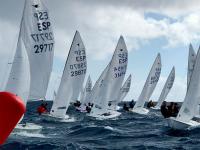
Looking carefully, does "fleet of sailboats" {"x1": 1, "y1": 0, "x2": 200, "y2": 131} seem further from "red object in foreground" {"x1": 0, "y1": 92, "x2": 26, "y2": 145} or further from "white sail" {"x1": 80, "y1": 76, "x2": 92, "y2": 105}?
"white sail" {"x1": 80, "y1": 76, "x2": 92, "y2": 105}

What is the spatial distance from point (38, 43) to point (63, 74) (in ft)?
32.2

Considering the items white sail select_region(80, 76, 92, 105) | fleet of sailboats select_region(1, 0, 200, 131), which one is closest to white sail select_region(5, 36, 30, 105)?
fleet of sailboats select_region(1, 0, 200, 131)

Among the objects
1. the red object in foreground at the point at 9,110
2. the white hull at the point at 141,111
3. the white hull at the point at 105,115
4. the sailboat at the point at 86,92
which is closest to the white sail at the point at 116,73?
the white hull at the point at 105,115

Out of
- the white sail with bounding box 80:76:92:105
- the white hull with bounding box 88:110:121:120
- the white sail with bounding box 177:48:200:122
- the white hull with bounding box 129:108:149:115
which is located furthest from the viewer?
the white sail with bounding box 80:76:92:105

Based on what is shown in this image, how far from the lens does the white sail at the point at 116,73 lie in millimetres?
30969

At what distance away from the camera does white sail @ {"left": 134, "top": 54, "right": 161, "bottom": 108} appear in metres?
40.6

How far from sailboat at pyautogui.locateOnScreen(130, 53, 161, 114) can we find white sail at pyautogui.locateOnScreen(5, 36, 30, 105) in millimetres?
25824

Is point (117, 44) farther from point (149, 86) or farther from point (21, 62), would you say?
point (21, 62)

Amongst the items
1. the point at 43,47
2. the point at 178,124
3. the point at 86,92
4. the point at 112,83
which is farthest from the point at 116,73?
the point at 86,92

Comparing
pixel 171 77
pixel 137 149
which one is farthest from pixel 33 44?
pixel 171 77

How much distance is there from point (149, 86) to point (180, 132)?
22498 millimetres

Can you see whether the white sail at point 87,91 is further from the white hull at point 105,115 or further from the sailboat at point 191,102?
the sailboat at point 191,102

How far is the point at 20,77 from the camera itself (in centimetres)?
1476

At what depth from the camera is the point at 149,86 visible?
41.1 metres
